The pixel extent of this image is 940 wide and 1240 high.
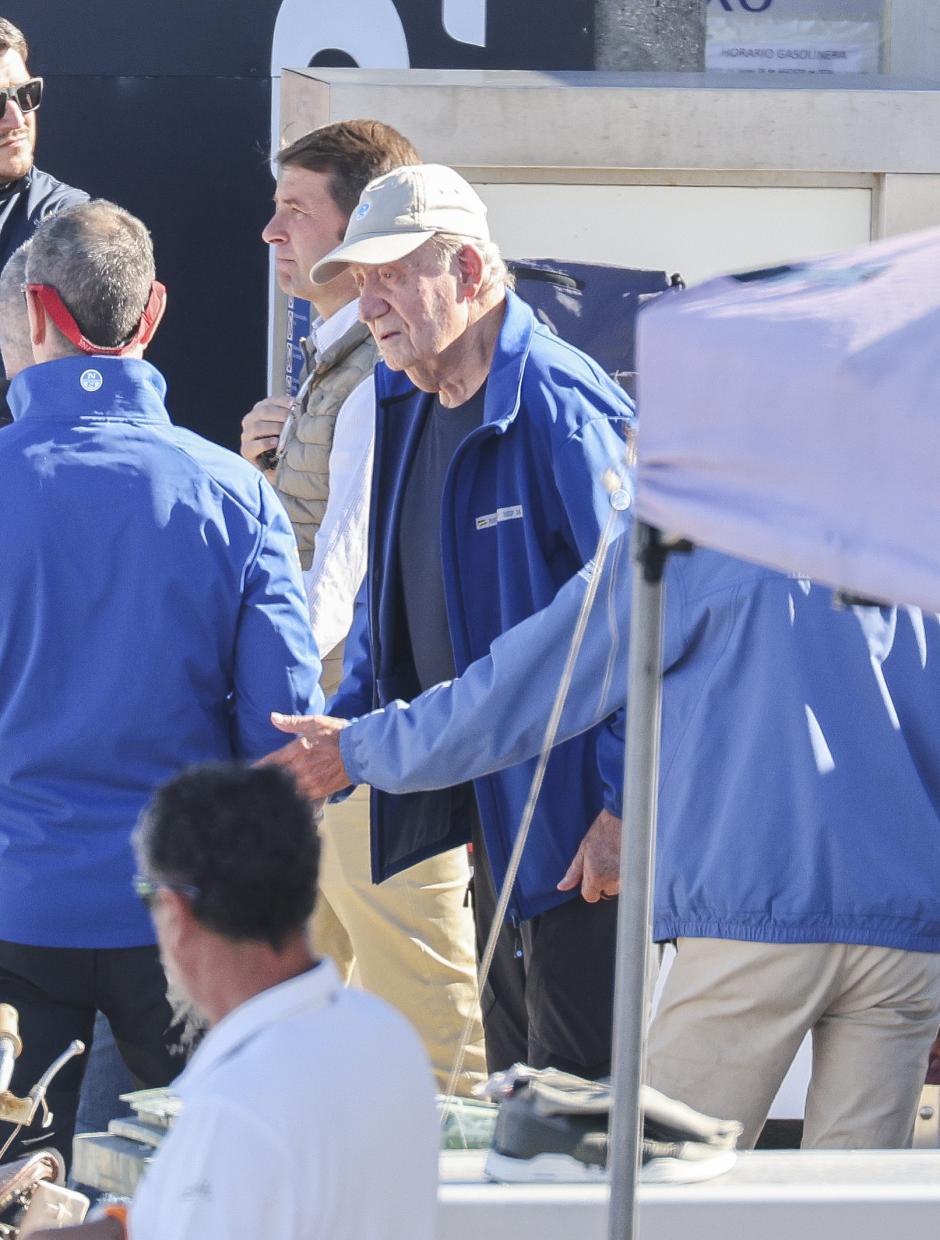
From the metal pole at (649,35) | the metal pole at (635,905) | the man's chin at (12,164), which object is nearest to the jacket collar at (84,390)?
the metal pole at (635,905)

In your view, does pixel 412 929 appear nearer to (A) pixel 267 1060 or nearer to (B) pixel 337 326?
(B) pixel 337 326

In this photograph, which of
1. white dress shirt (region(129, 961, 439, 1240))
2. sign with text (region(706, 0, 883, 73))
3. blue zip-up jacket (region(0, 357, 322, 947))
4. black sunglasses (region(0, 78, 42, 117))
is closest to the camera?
white dress shirt (region(129, 961, 439, 1240))

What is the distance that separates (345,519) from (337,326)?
0.48 metres

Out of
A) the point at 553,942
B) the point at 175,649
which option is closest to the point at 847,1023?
the point at 553,942

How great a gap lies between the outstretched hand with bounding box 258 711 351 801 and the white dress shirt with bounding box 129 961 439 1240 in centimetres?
131

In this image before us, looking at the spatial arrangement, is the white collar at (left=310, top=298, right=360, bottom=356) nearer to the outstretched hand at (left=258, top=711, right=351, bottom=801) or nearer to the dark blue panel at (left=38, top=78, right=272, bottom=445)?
the outstretched hand at (left=258, top=711, right=351, bottom=801)

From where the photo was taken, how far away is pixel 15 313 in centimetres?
338

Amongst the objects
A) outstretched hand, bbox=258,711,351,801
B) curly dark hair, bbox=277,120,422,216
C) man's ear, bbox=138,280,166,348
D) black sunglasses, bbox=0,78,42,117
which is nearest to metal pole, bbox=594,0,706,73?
black sunglasses, bbox=0,78,42,117

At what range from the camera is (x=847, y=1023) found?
304cm

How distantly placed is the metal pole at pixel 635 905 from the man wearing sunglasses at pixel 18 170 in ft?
10.6

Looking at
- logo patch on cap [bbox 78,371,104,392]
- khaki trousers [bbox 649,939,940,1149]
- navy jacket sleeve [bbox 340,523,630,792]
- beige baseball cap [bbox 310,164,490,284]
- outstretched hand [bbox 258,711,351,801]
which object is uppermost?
beige baseball cap [bbox 310,164,490,284]

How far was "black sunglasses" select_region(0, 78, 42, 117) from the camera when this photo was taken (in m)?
5.14

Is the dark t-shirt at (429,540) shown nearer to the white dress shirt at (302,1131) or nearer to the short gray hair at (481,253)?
the short gray hair at (481,253)

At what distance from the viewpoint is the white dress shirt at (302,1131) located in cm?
165
